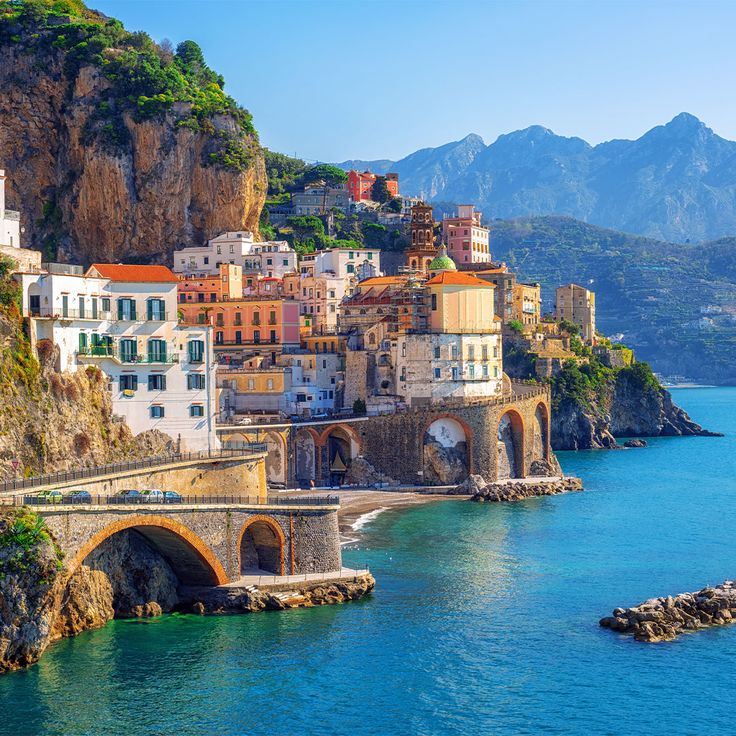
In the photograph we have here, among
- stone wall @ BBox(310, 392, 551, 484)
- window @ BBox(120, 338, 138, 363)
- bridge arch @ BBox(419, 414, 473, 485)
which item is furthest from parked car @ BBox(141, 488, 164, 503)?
bridge arch @ BBox(419, 414, 473, 485)

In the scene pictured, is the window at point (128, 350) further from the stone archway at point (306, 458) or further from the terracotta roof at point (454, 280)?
the terracotta roof at point (454, 280)

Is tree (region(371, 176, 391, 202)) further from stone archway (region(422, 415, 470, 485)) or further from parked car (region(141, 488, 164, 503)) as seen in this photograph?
parked car (region(141, 488, 164, 503))

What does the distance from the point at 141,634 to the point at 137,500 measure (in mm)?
5891

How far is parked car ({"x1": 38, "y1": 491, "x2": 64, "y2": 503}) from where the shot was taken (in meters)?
50.8

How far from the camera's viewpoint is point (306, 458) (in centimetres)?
9575

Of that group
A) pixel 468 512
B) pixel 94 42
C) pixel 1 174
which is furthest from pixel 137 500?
pixel 94 42

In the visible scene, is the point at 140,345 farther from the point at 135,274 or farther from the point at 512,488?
the point at 512,488

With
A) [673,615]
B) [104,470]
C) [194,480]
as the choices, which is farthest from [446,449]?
[104,470]

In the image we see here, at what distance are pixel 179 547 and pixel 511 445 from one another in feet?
169

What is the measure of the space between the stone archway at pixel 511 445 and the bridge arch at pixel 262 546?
146 ft

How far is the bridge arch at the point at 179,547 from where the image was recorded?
176 feet

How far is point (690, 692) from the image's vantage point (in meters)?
48.7

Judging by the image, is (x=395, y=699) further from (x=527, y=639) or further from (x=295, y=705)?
(x=527, y=639)

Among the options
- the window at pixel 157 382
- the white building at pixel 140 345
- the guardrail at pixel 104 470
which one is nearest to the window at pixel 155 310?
the white building at pixel 140 345
